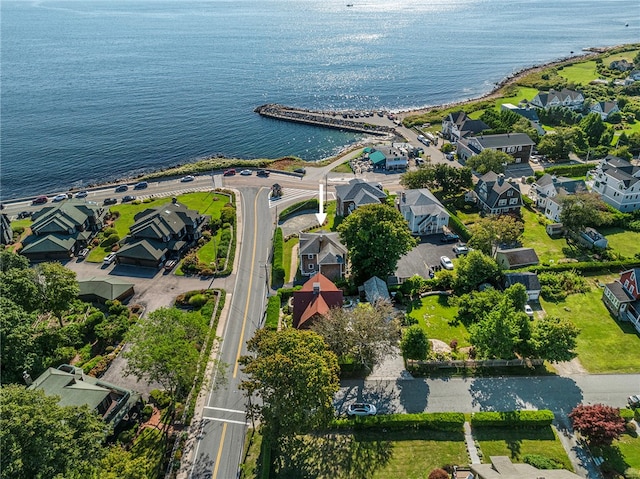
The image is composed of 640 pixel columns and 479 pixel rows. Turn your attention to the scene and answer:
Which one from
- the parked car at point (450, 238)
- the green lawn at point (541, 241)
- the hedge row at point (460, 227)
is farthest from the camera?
the parked car at point (450, 238)

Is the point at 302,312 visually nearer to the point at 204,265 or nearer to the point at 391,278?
the point at 391,278

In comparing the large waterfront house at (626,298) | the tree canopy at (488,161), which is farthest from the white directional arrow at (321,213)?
the large waterfront house at (626,298)

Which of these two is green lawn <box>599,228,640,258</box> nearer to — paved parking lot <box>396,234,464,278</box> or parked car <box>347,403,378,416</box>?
paved parking lot <box>396,234,464,278</box>

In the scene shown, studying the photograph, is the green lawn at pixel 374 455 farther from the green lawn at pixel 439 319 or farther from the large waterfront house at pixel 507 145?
the large waterfront house at pixel 507 145

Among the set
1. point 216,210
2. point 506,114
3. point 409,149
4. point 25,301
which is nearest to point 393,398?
point 25,301

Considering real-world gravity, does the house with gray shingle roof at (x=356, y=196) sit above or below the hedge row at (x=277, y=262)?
above

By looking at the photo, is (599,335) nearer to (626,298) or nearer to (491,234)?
(626,298)

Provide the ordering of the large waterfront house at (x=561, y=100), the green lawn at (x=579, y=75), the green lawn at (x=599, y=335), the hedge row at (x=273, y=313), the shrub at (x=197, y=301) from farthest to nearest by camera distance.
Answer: the green lawn at (x=579, y=75) < the large waterfront house at (x=561, y=100) < the shrub at (x=197, y=301) < the hedge row at (x=273, y=313) < the green lawn at (x=599, y=335)
